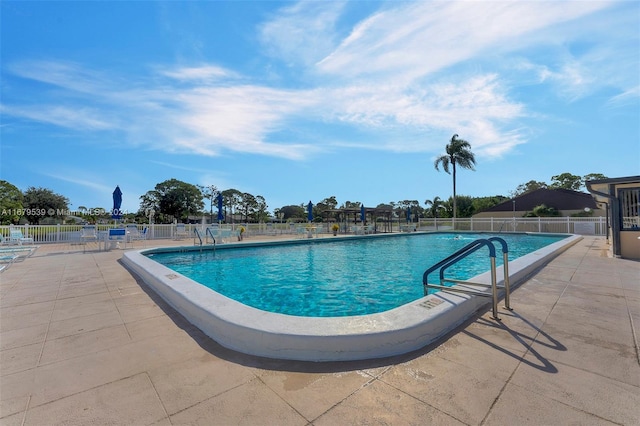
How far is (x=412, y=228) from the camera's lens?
22.7 metres

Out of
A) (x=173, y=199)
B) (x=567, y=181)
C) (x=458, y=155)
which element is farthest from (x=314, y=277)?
(x=567, y=181)

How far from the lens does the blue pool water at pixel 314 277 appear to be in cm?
473

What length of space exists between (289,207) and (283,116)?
70644mm

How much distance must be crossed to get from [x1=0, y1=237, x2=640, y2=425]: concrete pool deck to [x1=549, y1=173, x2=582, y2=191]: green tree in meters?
57.6

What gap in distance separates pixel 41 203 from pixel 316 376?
2219 inches

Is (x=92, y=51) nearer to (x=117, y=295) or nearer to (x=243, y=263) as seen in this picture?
(x=243, y=263)

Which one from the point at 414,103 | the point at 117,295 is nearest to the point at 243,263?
the point at 117,295

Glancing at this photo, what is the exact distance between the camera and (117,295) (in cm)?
423

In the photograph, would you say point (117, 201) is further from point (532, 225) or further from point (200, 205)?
point (200, 205)

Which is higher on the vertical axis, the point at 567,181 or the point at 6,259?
the point at 567,181

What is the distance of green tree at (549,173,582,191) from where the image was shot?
152 ft

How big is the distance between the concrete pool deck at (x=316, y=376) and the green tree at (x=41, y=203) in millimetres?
51044

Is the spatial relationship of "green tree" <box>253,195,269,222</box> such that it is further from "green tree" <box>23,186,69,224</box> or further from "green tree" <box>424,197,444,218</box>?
"green tree" <box>424,197,444,218</box>

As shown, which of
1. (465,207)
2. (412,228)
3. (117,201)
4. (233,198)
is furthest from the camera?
(233,198)
